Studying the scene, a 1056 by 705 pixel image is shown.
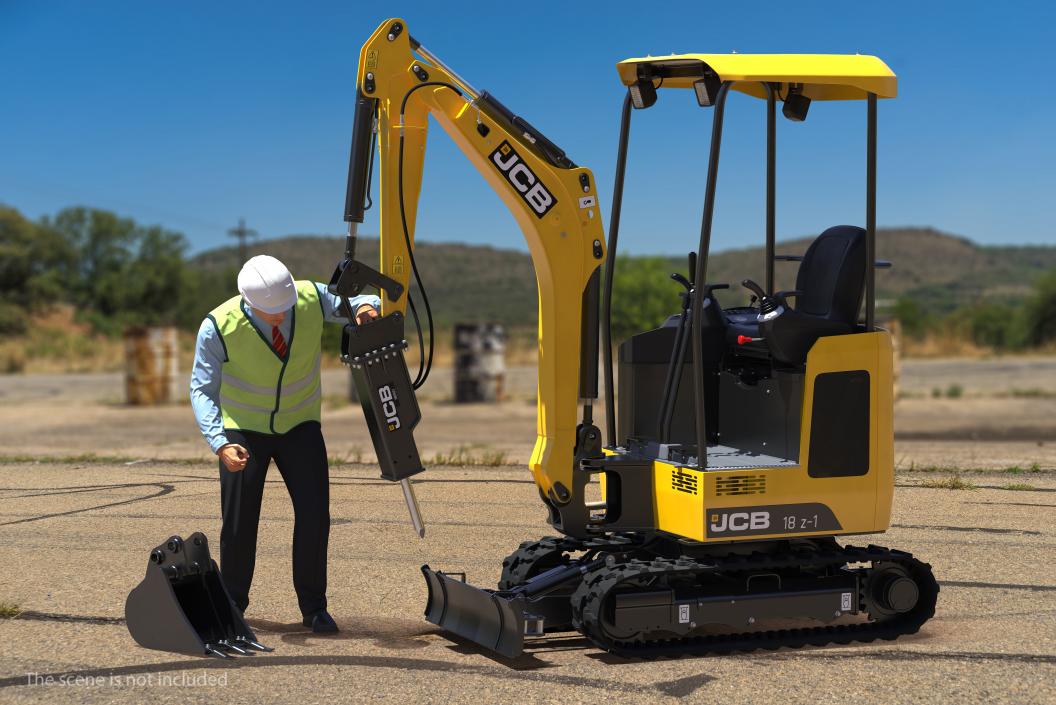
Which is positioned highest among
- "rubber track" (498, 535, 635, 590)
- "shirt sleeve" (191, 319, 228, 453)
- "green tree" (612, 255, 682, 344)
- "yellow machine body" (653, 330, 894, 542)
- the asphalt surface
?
"green tree" (612, 255, 682, 344)

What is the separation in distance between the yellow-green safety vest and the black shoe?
1.08m

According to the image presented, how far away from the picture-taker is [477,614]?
6582 mm

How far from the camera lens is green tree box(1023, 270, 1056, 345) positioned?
55.0 meters

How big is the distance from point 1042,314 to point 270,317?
2181 inches

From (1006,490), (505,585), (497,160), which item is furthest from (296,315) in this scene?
(1006,490)

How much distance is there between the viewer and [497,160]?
6.78 m

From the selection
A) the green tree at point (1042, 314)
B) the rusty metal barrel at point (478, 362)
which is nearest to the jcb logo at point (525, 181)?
the rusty metal barrel at point (478, 362)

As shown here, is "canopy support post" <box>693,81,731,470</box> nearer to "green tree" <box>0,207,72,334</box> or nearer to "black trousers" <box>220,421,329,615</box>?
"black trousers" <box>220,421,329,615</box>

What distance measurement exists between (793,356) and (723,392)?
78 cm

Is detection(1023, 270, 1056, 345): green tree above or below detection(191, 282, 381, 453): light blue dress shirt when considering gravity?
above

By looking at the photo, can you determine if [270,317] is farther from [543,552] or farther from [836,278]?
[836,278]

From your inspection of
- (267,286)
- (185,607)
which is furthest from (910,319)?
(185,607)

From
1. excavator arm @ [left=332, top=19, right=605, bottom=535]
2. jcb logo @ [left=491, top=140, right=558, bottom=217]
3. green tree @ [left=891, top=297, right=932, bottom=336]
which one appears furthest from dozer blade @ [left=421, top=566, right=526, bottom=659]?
green tree @ [left=891, top=297, right=932, bottom=336]

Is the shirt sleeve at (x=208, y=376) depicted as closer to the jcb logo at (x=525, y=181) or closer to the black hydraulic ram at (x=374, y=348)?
the black hydraulic ram at (x=374, y=348)
